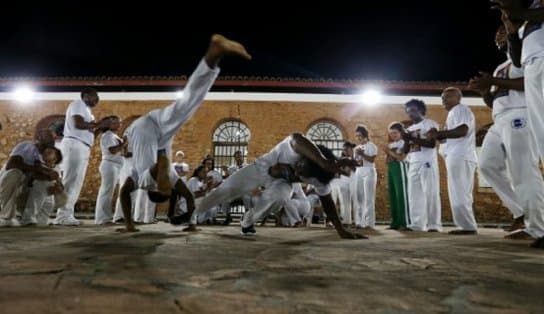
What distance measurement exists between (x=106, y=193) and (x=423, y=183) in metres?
A: 4.73

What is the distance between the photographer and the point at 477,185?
1323 cm

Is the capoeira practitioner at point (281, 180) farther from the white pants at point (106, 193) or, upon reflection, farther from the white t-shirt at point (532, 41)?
the white pants at point (106, 193)

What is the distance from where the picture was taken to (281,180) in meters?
4.12

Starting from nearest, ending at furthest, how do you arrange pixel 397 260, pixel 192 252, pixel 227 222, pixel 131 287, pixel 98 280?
pixel 131 287, pixel 98 280, pixel 397 260, pixel 192 252, pixel 227 222

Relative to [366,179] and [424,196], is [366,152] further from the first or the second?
[424,196]

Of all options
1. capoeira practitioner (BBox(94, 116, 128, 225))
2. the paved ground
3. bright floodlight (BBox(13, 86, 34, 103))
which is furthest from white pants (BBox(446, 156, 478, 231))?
bright floodlight (BBox(13, 86, 34, 103))

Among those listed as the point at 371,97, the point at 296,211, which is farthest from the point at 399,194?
the point at 371,97

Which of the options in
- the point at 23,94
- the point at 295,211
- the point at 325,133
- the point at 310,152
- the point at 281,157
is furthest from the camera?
the point at 325,133

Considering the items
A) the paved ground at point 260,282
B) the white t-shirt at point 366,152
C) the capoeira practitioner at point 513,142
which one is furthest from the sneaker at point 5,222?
the capoeira practitioner at point 513,142

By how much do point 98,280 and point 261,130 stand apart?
1242 centimetres

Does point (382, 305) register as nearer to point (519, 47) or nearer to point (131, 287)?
point (131, 287)

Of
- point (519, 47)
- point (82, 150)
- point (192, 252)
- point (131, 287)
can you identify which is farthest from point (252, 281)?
point (82, 150)

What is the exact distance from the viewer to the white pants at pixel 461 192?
468 cm

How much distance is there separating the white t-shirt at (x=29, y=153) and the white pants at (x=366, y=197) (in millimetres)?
4939
